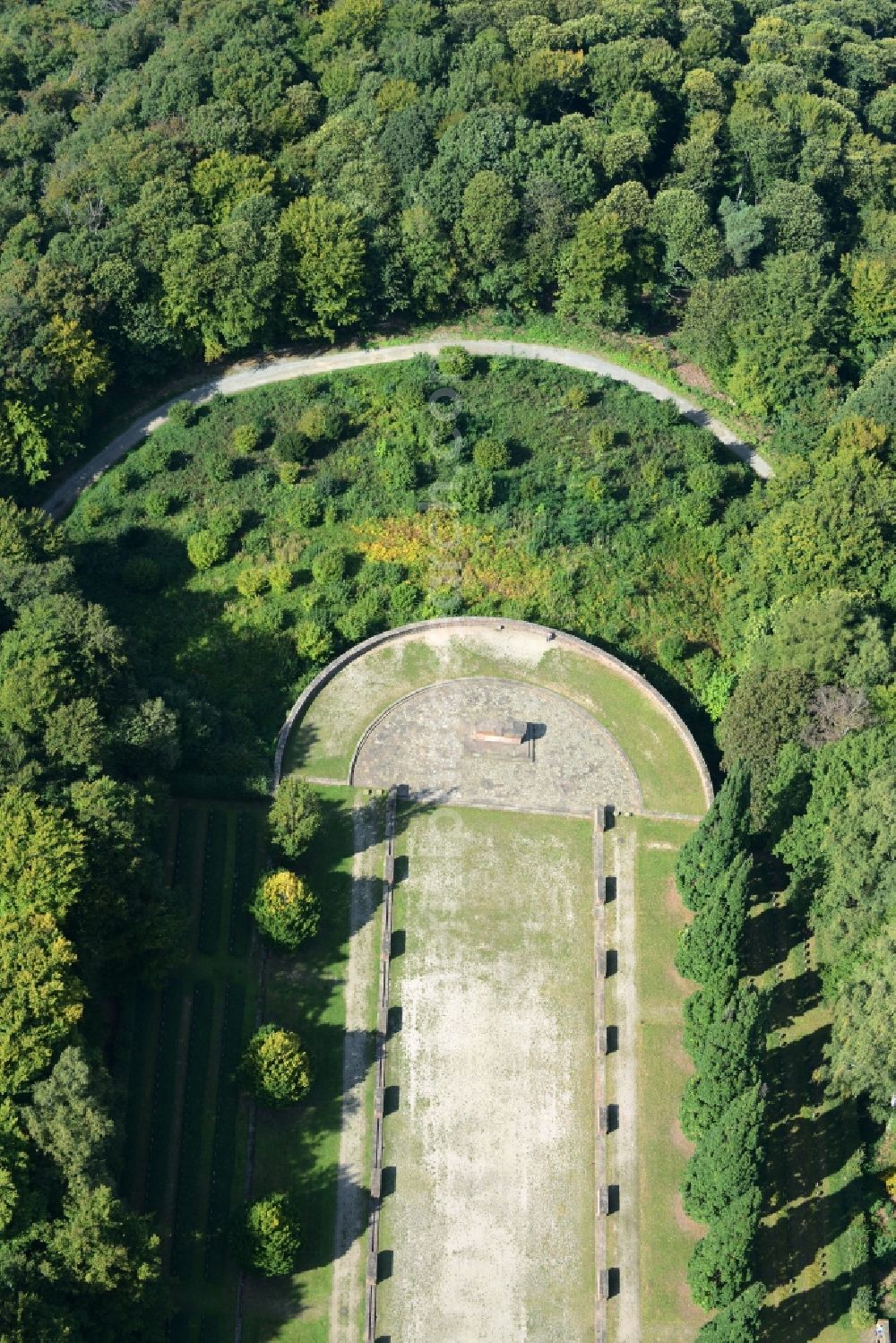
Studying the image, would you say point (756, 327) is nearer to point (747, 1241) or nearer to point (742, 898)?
point (742, 898)

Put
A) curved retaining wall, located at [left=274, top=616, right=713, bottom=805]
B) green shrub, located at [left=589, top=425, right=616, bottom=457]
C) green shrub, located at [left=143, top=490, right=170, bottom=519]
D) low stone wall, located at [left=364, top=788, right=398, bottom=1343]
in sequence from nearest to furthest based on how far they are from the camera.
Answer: low stone wall, located at [left=364, top=788, right=398, bottom=1343] → curved retaining wall, located at [left=274, top=616, right=713, bottom=805] → green shrub, located at [left=143, top=490, right=170, bottom=519] → green shrub, located at [left=589, top=425, right=616, bottom=457]

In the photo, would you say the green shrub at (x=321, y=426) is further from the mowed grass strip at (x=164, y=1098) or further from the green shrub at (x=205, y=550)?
the mowed grass strip at (x=164, y=1098)

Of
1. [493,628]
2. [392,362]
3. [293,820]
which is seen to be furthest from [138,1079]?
[392,362]

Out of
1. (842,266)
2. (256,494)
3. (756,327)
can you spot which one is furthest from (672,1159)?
(842,266)

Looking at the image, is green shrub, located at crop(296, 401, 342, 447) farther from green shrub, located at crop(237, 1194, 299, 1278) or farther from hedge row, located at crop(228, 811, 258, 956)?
green shrub, located at crop(237, 1194, 299, 1278)

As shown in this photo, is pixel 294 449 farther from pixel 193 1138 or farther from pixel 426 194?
pixel 193 1138

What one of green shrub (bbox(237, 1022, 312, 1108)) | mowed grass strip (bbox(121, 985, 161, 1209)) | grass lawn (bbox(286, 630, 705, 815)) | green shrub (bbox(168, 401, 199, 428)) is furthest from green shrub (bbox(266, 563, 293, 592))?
green shrub (bbox(237, 1022, 312, 1108))
